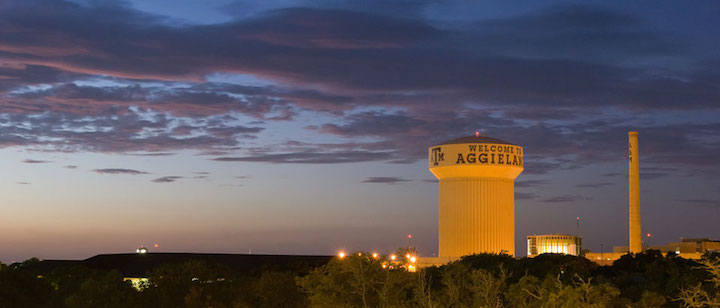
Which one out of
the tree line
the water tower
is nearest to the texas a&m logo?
the water tower

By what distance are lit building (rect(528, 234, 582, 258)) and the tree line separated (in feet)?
47.9

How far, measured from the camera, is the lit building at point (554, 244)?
363 ft

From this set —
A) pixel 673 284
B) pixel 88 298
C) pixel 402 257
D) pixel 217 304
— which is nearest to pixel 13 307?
pixel 88 298

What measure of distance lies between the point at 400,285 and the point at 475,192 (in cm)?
4444

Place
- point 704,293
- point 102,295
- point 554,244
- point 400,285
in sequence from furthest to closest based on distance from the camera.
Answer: point 554,244 < point 102,295 < point 400,285 < point 704,293

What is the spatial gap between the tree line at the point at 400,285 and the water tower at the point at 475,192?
20.2ft

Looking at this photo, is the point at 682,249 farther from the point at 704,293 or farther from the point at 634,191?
the point at 704,293

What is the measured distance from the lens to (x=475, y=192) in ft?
Result: 310

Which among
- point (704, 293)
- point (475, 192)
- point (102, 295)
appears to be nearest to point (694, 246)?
point (475, 192)

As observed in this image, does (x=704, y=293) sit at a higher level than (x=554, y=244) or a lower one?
lower

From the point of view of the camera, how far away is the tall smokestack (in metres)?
102

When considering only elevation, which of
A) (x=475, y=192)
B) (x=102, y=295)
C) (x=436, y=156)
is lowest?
(x=102, y=295)

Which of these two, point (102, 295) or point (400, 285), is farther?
point (102, 295)

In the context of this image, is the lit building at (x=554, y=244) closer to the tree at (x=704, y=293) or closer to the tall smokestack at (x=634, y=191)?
the tall smokestack at (x=634, y=191)
